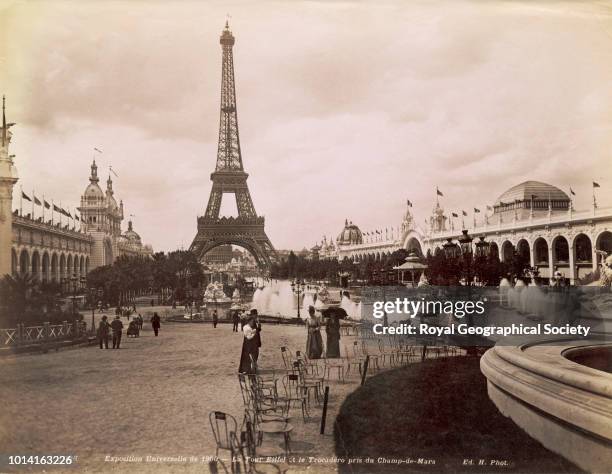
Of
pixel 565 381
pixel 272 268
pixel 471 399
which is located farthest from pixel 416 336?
pixel 272 268

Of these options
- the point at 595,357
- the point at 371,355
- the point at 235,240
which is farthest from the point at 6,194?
the point at 235,240

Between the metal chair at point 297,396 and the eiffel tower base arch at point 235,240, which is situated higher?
the eiffel tower base arch at point 235,240

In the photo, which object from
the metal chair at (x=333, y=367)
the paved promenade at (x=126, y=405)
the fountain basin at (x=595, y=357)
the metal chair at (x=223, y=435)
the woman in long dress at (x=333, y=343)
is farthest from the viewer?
the woman in long dress at (x=333, y=343)

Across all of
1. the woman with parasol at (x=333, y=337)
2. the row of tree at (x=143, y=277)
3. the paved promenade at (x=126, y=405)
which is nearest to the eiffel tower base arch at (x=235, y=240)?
the row of tree at (x=143, y=277)

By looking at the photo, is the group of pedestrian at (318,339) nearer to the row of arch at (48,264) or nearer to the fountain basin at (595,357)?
the fountain basin at (595,357)

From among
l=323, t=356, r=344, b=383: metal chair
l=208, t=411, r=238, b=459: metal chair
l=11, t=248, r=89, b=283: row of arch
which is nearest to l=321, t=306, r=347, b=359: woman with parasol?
l=323, t=356, r=344, b=383: metal chair

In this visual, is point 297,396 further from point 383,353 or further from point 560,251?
point 560,251
